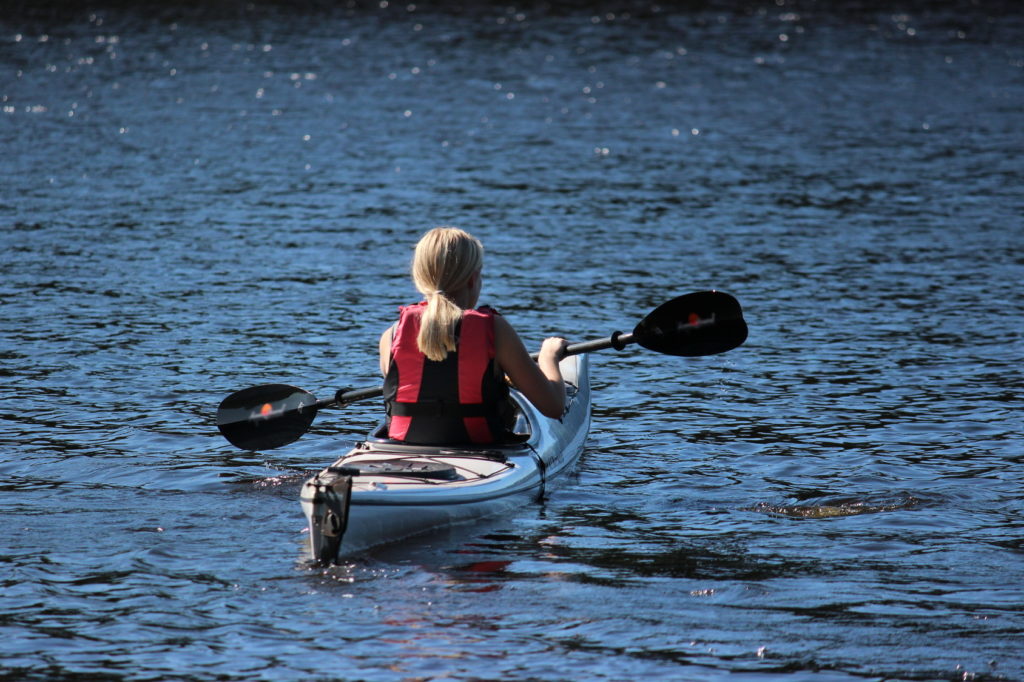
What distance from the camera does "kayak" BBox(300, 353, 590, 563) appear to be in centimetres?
673

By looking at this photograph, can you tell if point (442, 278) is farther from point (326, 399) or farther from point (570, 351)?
point (326, 399)

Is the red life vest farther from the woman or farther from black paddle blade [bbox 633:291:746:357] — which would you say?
black paddle blade [bbox 633:291:746:357]

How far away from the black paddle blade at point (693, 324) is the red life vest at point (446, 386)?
1392 millimetres

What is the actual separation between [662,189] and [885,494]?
1241 cm

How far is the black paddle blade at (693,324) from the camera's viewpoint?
873 centimetres

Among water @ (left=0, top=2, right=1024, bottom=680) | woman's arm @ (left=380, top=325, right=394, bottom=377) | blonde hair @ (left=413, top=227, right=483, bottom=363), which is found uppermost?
blonde hair @ (left=413, top=227, right=483, bottom=363)

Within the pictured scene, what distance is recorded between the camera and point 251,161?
23.4m

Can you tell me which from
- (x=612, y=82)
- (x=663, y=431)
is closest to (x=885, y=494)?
(x=663, y=431)

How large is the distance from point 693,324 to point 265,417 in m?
2.61

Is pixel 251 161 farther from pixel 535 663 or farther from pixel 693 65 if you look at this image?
pixel 535 663

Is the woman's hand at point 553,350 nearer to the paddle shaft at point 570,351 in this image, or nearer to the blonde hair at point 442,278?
the paddle shaft at point 570,351

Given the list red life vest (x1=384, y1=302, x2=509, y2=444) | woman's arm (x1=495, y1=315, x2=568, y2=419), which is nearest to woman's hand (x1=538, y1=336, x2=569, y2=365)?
woman's arm (x1=495, y1=315, x2=568, y2=419)

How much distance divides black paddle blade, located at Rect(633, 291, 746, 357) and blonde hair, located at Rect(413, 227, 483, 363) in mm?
1729

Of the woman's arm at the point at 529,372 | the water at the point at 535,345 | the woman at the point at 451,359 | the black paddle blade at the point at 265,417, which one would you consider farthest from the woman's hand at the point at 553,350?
the black paddle blade at the point at 265,417
